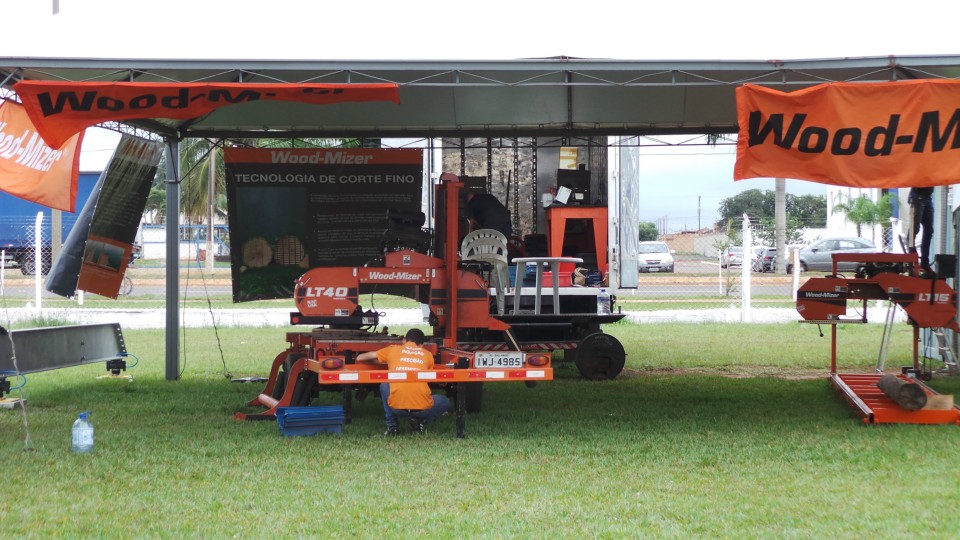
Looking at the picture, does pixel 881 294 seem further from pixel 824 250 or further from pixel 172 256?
pixel 824 250

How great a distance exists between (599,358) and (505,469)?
6.08 m

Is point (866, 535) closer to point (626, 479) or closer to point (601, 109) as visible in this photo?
point (626, 479)

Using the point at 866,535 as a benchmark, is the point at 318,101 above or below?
above

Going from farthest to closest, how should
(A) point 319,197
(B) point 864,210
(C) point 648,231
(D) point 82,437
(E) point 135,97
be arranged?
(C) point 648,231 → (B) point 864,210 → (A) point 319,197 → (E) point 135,97 → (D) point 82,437

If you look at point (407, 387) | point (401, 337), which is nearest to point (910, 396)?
point (407, 387)

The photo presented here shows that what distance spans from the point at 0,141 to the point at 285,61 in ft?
8.73

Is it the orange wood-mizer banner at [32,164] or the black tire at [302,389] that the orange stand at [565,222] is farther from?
the orange wood-mizer banner at [32,164]

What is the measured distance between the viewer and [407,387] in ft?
29.4

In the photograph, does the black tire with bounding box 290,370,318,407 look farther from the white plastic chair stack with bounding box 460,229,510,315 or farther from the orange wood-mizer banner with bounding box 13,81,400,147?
the orange wood-mizer banner with bounding box 13,81,400,147

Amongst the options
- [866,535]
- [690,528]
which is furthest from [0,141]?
[866,535]

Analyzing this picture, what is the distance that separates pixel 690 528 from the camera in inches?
233

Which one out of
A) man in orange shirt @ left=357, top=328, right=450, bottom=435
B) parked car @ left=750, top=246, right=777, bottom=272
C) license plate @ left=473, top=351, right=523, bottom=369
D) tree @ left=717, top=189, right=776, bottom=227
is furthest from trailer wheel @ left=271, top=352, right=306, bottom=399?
tree @ left=717, top=189, right=776, bottom=227

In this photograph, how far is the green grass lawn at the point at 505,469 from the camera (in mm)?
6078

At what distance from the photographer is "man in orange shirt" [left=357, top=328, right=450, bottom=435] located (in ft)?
29.1
